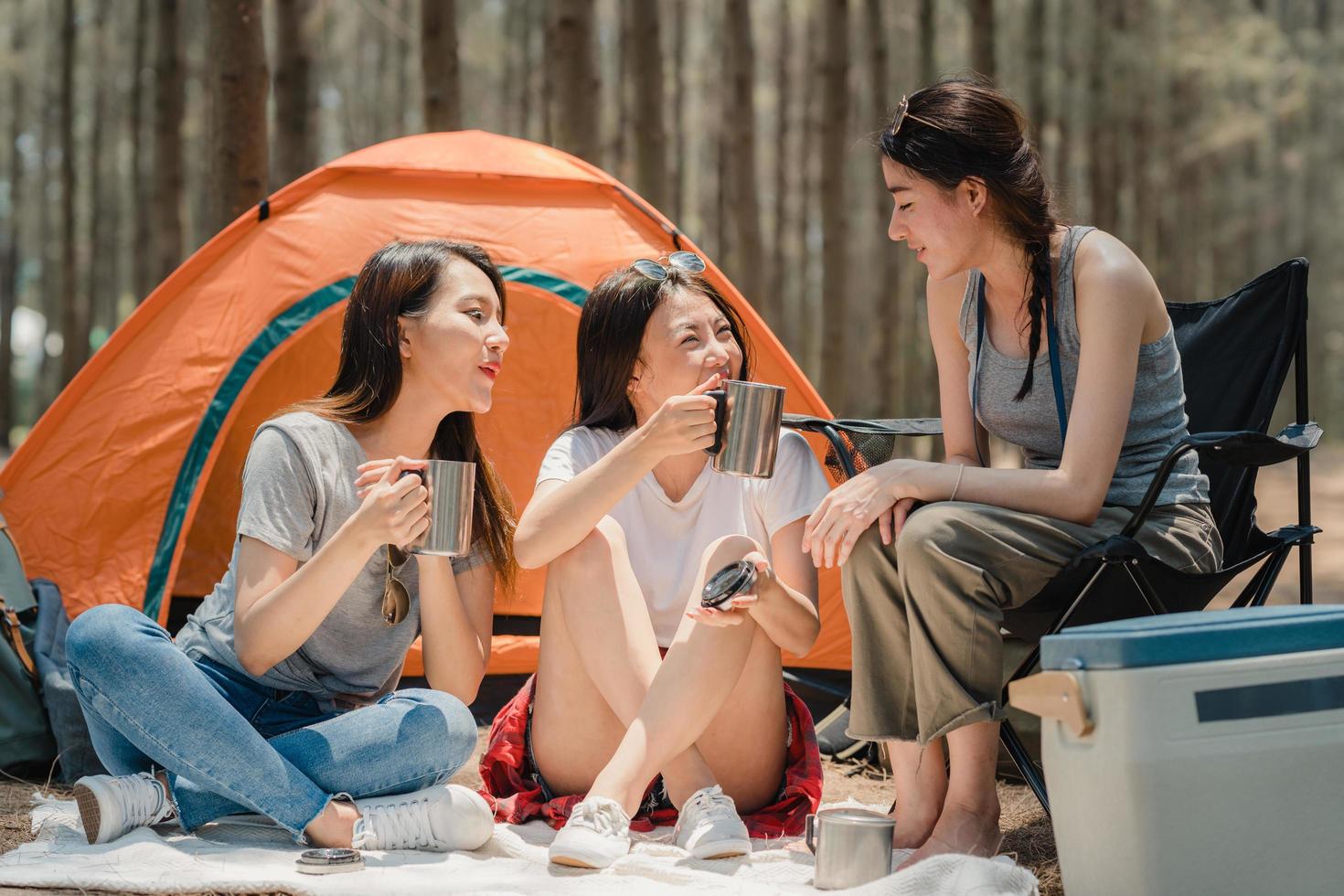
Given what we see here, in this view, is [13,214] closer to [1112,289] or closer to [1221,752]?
[1112,289]

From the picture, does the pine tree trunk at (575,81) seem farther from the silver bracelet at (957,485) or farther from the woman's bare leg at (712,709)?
the silver bracelet at (957,485)

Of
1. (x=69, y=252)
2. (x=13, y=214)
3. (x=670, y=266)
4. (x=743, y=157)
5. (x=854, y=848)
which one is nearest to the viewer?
(x=854, y=848)

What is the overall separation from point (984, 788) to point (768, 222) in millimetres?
28344

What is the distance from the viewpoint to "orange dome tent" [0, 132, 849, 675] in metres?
3.85

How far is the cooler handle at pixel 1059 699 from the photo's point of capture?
185cm

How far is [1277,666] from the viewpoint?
71.5 inches

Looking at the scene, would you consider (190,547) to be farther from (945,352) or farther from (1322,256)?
(1322,256)

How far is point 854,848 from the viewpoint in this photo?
224 centimetres

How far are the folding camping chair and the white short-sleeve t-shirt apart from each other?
0.18 meters

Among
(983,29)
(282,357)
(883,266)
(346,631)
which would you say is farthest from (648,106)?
(346,631)

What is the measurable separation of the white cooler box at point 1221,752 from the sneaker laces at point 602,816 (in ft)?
2.97

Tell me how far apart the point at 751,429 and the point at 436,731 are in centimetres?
82

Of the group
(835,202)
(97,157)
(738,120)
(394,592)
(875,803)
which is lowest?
(875,803)

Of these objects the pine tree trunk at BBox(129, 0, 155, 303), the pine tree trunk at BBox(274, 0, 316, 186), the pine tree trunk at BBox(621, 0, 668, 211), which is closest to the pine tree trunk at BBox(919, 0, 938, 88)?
the pine tree trunk at BBox(621, 0, 668, 211)
